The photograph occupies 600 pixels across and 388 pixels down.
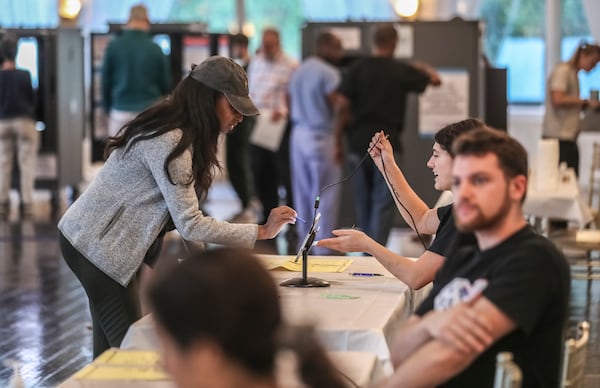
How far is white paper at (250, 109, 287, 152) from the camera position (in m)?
9.66

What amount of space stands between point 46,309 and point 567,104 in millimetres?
4166

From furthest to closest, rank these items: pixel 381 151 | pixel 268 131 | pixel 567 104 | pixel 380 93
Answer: pixel 268 131
pixel 567 104
pixel 380 93
pixel 381 151

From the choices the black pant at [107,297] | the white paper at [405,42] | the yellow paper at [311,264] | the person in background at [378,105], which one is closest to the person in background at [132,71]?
the person in background at [378,105]

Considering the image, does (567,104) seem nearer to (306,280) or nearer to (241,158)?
(241,158)

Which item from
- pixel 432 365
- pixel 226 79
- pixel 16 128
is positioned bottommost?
pixel 16 128

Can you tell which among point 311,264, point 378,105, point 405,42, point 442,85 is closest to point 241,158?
point 405,42

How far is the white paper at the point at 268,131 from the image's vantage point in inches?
380

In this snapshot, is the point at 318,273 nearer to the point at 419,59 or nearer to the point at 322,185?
the point at 322,185

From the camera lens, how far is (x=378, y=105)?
8.27 meters

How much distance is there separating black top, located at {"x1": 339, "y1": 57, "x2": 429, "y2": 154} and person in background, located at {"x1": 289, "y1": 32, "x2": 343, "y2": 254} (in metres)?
0.42

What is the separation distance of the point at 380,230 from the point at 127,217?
4.64 metres

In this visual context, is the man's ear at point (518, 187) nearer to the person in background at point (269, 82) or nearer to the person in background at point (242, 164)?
the person in background at point (269, 82)

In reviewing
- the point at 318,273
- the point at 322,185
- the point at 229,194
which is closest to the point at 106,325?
the point at 318,273

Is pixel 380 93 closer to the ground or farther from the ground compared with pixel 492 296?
farther from the ground
